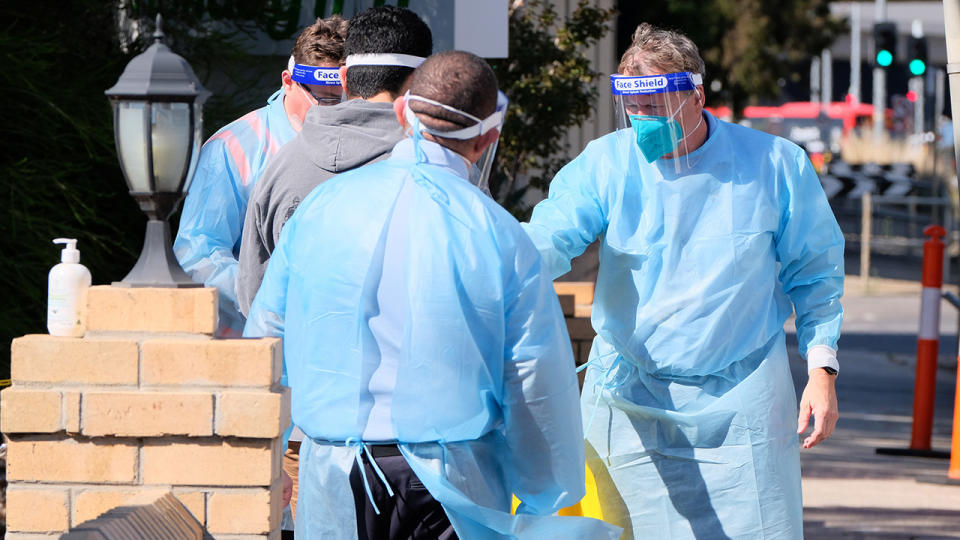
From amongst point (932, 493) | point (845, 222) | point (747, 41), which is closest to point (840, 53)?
point (747, 41)

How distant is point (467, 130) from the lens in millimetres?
2693

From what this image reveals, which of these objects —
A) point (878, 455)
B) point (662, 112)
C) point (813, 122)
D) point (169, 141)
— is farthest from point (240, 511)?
point (813, 122)

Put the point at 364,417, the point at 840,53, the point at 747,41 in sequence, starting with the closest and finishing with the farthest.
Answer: the point at 364,417, the point at 747,41, the point at 840,53

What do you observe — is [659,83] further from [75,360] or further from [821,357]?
[75,360]

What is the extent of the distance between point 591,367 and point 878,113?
4084 cm

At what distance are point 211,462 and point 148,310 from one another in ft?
1.10

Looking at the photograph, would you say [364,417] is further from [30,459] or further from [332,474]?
[30,459]

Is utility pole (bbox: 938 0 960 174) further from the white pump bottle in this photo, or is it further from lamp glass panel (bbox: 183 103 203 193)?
the white pump bottle

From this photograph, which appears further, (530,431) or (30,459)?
(30,459)

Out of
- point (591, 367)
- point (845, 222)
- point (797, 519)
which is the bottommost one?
point (845, 222)

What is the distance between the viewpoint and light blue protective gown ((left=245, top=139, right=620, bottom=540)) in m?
2.60

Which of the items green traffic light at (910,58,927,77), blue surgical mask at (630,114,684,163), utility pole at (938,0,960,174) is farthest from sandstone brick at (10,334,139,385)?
green traffic light at (910,58,927,77)

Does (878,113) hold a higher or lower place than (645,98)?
lower

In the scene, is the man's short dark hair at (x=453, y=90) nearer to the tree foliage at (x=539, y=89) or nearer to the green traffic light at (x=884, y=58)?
the tree foliage at (x=539, y=89)
